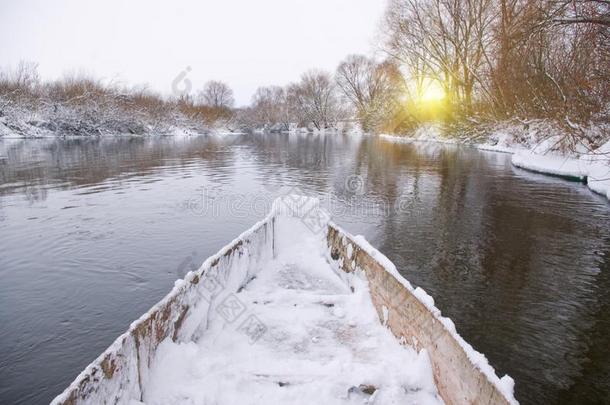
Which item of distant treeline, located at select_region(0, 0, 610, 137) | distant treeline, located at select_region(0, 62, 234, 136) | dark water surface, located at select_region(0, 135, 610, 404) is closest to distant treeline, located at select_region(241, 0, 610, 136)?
distant treeline, located at select_region(0, 0, 610, 137)

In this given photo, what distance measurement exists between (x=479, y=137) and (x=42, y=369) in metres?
32.9

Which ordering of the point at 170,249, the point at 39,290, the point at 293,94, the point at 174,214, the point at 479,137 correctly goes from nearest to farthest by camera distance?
1. the point at 39,290
2. the point at 170,249
3. the point at 174,214
4. the point at 479,137
5. the point at 293,94

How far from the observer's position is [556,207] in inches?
411

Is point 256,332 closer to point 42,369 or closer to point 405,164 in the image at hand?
point 42,369

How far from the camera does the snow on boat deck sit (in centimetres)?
279

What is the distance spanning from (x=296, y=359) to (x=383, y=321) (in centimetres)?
99

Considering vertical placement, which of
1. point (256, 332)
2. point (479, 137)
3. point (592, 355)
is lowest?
point (592, 355)

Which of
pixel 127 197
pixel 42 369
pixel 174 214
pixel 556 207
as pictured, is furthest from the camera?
pixel 127 197

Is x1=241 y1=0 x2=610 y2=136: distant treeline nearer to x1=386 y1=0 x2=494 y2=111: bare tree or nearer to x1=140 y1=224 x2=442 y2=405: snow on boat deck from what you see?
x1=386 y1=0 x2=494 y2=111: bare tree

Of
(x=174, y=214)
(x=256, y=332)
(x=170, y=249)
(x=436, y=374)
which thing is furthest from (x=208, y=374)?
(x=174, y=214)

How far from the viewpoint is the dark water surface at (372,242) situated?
13.1 feet

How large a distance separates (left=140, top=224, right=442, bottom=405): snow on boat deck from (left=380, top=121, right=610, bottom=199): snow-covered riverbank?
9455 millimetres

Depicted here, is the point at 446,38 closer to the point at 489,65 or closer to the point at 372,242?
the point at 489,65

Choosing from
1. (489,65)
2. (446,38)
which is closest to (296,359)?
(489,65)
